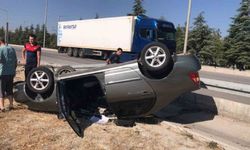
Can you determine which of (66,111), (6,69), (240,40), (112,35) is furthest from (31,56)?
(240,40)

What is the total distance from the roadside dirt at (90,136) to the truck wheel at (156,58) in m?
1.21

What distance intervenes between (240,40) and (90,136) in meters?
36.5

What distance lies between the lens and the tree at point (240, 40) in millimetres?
39412

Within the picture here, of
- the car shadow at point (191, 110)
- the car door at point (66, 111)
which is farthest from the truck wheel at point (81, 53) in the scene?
the car door at point (66, 111)

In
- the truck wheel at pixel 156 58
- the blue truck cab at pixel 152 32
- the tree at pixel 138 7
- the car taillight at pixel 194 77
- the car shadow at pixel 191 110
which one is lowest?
the car shadow at pixel 191 110

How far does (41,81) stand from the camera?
24.3 feet

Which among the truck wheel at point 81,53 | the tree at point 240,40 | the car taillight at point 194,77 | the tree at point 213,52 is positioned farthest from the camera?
the tree at point 213,52

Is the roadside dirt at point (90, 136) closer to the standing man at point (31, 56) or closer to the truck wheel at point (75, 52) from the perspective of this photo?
the standing man at point (31, 56)

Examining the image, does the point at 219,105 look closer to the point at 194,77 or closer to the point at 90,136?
the point at 194,77

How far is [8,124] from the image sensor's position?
6809mm

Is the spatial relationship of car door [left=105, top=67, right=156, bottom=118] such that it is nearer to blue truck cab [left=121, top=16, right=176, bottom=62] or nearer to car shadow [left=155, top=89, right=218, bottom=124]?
car shadow [left=155, top=89, right=218, bottom=124]

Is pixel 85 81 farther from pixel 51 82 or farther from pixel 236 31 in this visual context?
pixel 236 31

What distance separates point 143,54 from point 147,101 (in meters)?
0.89

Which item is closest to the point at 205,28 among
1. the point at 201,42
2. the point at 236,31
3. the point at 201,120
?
the point at 201,42
